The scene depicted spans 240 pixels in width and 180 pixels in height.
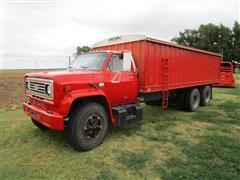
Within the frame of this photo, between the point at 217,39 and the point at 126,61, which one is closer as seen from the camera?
the point at 126,61

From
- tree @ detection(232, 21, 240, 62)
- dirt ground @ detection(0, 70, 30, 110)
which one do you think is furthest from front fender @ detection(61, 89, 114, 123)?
tree @ detection(232, 21, 240, 62)

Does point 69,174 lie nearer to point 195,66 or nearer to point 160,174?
point 160,174

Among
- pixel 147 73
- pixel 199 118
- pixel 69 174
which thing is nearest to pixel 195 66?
pixel 199 118

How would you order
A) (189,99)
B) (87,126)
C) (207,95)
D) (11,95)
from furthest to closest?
(11,95), (207,95), (189,99), (87,126)

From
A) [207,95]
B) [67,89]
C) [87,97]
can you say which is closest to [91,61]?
[87,97]

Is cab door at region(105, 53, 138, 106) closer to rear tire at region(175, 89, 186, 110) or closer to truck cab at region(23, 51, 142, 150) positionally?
truck cab at region(23, 51, 142, 150)

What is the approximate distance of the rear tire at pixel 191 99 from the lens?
8.34 meters

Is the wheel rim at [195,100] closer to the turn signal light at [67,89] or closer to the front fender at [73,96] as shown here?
the front fender at [73,96]

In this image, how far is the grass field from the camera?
365 cm

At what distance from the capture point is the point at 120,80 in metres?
5.30

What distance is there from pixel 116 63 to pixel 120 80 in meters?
0.46

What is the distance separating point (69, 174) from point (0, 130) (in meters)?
3.43

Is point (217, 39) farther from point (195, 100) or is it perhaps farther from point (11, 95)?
point (11, 95)

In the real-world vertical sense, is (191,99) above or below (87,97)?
below
